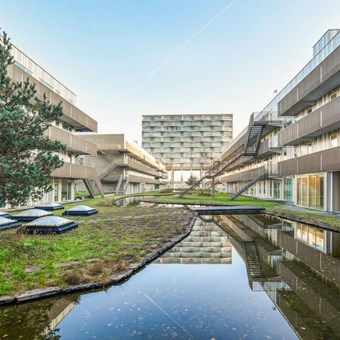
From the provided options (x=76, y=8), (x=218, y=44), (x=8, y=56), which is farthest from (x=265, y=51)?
(x=8, y=56)

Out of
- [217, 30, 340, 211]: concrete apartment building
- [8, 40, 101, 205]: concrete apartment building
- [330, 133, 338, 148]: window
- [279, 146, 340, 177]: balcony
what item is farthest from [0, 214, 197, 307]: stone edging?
[8, 40, 101, 205]: concrete apartment building

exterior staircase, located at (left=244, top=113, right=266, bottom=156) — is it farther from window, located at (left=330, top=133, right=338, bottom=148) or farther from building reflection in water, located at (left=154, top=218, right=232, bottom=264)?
building reflection in water, located at (left=154, top=218, right=232, bottom=264)

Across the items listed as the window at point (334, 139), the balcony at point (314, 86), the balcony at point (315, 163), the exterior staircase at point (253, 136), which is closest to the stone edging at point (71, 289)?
the balcony at point (315, 163)

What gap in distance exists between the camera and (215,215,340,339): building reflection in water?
5.41 m

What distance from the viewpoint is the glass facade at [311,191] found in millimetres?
24431

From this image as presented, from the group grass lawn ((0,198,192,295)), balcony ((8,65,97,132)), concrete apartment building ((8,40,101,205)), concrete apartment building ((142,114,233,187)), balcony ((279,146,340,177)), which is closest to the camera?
grass lawn ((0,198,192,295))

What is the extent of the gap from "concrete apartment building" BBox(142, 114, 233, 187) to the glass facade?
84.2 m

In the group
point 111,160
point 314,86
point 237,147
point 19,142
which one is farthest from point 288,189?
point 111,160

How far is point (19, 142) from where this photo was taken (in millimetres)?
7895

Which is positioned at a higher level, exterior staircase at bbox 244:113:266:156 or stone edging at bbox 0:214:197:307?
exterior staircase at bbox 244:113:266:156

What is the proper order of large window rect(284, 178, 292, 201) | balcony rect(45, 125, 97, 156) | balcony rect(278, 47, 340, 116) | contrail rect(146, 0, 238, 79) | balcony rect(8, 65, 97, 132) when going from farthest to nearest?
large window rect(284, 178, 292, 201), contrail rect(146, 0, 238, 79), balcony rect(45, 125, 97, 156), balcony rect(8, 65, 97, 132), balcony rect(278, 47, 340, 116)

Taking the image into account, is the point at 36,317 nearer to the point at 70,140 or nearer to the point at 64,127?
the point at 70,140

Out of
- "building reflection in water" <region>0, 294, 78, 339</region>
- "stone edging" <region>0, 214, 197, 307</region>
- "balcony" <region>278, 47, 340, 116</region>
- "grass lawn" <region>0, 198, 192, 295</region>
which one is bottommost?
"building reflection in water" <region>0, 294, 78, 339</region>

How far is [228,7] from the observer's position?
2831cm
